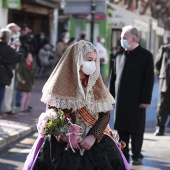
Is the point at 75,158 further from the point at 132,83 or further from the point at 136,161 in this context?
the point at 136,161

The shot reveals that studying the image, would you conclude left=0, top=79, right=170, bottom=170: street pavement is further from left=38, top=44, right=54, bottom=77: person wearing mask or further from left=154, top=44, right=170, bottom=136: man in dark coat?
left=38, top=44, right=54, bottom=77: person wearing mask

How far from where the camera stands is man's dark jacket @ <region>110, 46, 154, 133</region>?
291 inches

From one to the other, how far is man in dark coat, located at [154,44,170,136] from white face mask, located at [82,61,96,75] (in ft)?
18.9

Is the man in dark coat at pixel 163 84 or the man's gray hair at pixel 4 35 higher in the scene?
the man's gray hair at pixel 4 35

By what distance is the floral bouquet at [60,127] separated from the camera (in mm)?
4707

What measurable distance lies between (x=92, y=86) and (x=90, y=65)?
0.64 feet

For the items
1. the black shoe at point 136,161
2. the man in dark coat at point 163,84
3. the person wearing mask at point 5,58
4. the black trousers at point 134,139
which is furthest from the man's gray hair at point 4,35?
the black shoe at point 136,161

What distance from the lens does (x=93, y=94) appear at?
16.2 ft

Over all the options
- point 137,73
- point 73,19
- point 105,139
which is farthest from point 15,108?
point 73,19

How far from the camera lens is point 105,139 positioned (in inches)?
195

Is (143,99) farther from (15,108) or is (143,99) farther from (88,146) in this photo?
(15,108)

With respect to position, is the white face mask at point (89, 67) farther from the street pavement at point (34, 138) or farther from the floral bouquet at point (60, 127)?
the street pavement at point (34, 138)

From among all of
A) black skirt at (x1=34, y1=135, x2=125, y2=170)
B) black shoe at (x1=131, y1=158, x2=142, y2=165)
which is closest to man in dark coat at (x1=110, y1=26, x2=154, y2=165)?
black shoe at (x1=131, y1=158, x2=142, y2=165)

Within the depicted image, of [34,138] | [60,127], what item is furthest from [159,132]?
[60,127]
